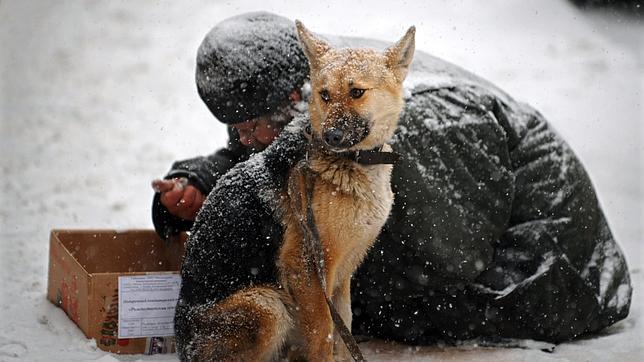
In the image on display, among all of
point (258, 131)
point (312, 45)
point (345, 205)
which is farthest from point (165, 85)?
point (345, 205)

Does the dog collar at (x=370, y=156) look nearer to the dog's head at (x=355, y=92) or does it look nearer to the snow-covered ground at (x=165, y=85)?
the dog's head at (x=355, y=92)

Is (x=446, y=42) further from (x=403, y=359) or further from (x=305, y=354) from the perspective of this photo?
(x=305, y=354)

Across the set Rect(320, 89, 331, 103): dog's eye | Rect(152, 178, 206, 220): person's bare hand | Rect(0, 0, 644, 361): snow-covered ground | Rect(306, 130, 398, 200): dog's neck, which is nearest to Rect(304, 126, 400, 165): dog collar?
Rect(306, 130, 398, 200): dog's neck

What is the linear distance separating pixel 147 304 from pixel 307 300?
4.29ft

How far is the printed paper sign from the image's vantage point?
13.8ft

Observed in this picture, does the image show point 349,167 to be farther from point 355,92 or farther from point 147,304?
point 147,304

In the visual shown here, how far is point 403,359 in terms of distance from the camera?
4.21 m

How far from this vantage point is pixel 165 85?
32.2 feet

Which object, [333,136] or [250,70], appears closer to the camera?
[333,136]

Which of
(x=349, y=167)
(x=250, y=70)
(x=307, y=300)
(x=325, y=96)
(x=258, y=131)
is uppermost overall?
(x=325, y=96)

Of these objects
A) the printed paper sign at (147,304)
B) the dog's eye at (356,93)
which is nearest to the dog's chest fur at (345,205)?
the dog's eye at (356,93)

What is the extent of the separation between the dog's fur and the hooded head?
2.57 ft

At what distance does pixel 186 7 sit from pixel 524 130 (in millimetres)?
7269

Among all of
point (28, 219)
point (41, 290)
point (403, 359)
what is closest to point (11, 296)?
point (41, 290)
